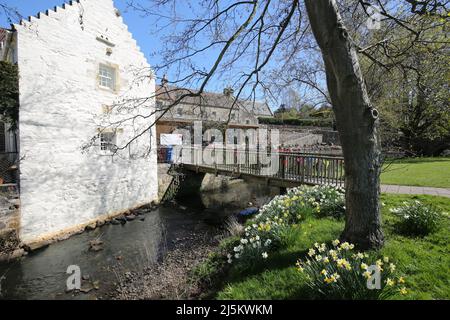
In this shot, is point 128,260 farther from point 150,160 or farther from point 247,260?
point 150,160

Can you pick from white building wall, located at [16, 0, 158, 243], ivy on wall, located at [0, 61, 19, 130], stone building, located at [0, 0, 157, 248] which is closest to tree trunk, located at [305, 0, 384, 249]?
stone building, located at [0, 0, 157, 248]

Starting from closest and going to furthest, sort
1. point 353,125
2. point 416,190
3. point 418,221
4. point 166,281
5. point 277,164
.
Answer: point 353,125 → point 418,221 → point 166,281 → point 416,190 → point 277,164

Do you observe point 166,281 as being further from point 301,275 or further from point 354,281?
point 354,281

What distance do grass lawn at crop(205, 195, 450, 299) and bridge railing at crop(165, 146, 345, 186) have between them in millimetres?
3919

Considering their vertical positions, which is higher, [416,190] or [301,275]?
[416,190]

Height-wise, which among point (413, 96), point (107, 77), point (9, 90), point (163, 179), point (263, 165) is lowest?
point (163, 179)

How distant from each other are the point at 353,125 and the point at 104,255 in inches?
316

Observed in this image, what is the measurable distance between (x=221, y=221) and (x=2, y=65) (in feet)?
32.0

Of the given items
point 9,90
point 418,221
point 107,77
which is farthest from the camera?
point 107,77

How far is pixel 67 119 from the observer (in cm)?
959

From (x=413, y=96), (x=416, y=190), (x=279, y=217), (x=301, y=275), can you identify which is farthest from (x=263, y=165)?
(x=413, y=96)

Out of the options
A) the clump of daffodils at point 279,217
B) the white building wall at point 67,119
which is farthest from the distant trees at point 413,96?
the white building wall at point 67,119

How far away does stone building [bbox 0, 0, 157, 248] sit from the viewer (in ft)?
27.9
